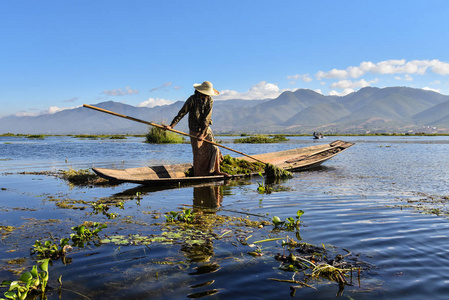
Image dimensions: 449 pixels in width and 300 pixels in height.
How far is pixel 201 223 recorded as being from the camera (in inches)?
229

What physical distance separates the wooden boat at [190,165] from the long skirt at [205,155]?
335mm

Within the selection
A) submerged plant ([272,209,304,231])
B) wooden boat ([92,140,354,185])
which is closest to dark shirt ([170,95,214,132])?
wooden boat ([92,140,354,185])

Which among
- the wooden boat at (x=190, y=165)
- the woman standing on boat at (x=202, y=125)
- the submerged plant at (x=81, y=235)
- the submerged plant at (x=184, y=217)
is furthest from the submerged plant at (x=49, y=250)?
the woman standing on boat at (x=202, y=125)

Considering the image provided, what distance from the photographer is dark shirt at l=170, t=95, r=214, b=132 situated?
977cm

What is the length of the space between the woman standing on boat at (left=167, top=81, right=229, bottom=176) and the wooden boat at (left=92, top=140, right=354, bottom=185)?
430 mm

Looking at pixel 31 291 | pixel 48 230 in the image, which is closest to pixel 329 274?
pixel 31 291

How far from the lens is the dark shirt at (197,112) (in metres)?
9.77

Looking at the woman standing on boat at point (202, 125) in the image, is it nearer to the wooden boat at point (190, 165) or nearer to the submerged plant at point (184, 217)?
the wooden boat at point (190, 165)

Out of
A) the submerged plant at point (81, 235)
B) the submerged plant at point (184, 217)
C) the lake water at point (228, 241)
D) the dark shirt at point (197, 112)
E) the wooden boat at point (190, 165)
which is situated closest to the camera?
the lake water at point (228, 241)

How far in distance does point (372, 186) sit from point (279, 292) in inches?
320

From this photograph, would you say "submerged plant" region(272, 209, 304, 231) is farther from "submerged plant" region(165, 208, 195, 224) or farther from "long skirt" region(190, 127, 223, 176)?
"long skirt" region(190, 127, 223, 176)

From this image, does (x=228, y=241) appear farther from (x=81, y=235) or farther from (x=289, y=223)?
(x=81, y=235)

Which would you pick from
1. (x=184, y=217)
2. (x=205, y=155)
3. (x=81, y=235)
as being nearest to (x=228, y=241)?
(x=184, y=217)

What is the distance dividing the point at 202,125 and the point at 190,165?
2.17 metres
